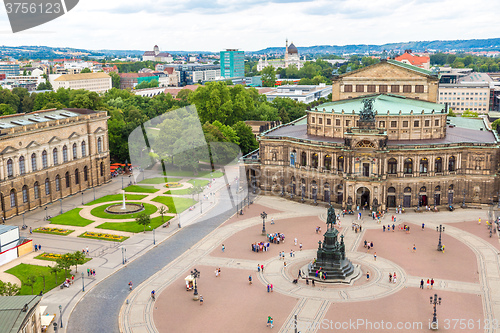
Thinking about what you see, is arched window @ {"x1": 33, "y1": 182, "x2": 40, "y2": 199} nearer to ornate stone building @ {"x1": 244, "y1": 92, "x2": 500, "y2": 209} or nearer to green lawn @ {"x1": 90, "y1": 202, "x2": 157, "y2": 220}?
green lawn @ {"x1": 90, "y1": 202, "x2": 157, "y2": 220}

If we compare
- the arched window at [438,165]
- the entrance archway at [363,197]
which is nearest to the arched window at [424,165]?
the arched window at [438,165]

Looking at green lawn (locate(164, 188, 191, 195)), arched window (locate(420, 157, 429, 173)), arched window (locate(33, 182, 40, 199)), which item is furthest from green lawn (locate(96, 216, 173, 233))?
arched window (locate(420, 157, 429, 173))

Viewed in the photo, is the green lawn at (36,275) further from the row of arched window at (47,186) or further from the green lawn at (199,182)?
the green lawn at (199,182)

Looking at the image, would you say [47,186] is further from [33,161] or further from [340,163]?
[340,163]

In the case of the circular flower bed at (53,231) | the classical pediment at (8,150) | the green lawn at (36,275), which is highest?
the classical pediment at (8,150)

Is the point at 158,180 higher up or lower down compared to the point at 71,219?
higher up

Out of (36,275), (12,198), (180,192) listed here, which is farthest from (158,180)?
(36,275)
